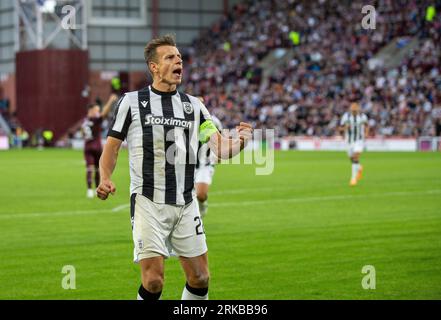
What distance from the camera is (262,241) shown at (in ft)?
47.3

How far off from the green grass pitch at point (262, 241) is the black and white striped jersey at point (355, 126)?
146cm

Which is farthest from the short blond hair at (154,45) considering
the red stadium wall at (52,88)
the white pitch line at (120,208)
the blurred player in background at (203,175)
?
the red stadium wall at (52,88)

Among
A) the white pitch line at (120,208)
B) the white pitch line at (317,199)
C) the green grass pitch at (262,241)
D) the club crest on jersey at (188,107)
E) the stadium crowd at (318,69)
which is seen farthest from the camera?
→ the stadium crowd at (318,69)

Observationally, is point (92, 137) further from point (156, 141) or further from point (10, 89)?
point (10, 89)

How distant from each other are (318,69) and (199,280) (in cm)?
5001

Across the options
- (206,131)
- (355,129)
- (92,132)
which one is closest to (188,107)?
(206,131)

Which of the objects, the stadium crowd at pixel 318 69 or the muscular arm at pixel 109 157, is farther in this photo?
the stadium crowd at pixel 318 69

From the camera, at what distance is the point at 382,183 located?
26.1 metres

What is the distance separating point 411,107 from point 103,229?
35072mm

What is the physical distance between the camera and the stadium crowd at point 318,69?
49438mm

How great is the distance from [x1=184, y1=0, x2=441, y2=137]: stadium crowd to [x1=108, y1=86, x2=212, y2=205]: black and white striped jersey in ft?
132

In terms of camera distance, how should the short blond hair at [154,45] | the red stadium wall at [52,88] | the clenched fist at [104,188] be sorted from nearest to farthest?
the clenched fist at [104,188] < the short blond hair at [154,45] < the red stadium wall at [52,88]

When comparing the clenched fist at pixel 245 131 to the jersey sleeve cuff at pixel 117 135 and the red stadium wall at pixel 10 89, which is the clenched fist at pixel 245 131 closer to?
the jersey sleeve cuff at pixel 117 135
